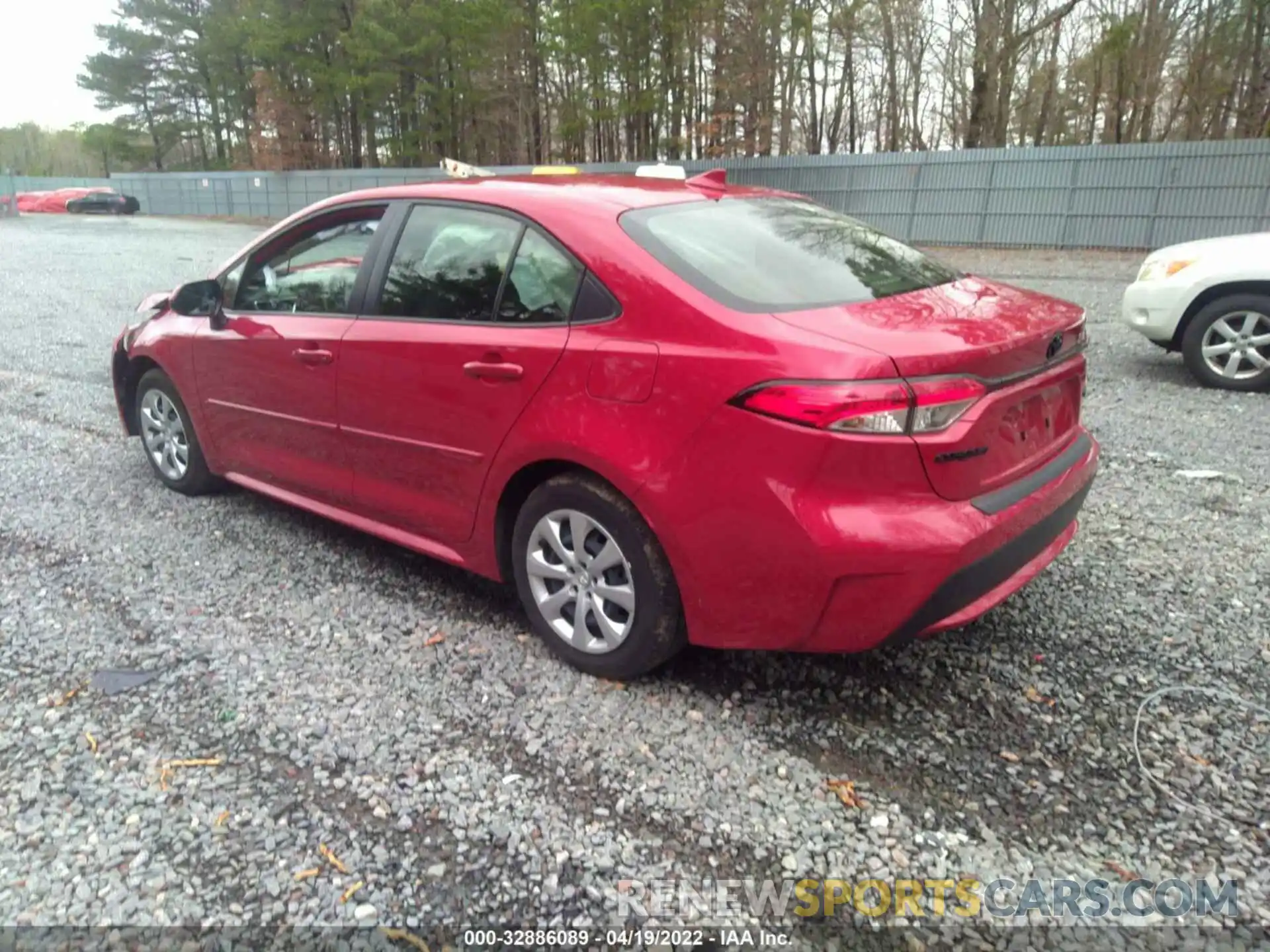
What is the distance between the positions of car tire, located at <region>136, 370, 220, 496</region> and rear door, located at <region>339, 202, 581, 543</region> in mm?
1489

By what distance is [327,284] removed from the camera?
3875mm

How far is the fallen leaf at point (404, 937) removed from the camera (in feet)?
6.82

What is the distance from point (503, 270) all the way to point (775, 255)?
94cm

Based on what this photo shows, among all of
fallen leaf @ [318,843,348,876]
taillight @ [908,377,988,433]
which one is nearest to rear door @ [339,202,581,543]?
taillight @ [908,377,988,433]

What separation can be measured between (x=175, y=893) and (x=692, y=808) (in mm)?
1293

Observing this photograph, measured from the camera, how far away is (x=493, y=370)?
3.12m

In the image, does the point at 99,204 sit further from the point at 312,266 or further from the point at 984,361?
the point at 984,361

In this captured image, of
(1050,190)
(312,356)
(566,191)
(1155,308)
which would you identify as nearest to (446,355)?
(566,191)

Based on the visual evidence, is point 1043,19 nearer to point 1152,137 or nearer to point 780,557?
point 1152,137

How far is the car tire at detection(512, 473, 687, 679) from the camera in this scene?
2871 mm

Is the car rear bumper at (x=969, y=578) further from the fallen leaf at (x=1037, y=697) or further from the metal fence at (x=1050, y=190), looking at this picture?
the metal fence at (x=1050, y=190)

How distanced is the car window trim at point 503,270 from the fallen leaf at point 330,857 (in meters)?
1.67

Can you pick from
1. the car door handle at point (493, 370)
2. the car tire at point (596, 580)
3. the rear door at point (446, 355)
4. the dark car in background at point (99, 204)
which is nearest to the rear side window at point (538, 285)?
the rear door at point (446, 355)

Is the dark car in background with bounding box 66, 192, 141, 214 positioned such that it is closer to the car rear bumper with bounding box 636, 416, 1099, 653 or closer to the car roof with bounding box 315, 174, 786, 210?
the car roof with bounding box 315, 174, 786, 210
